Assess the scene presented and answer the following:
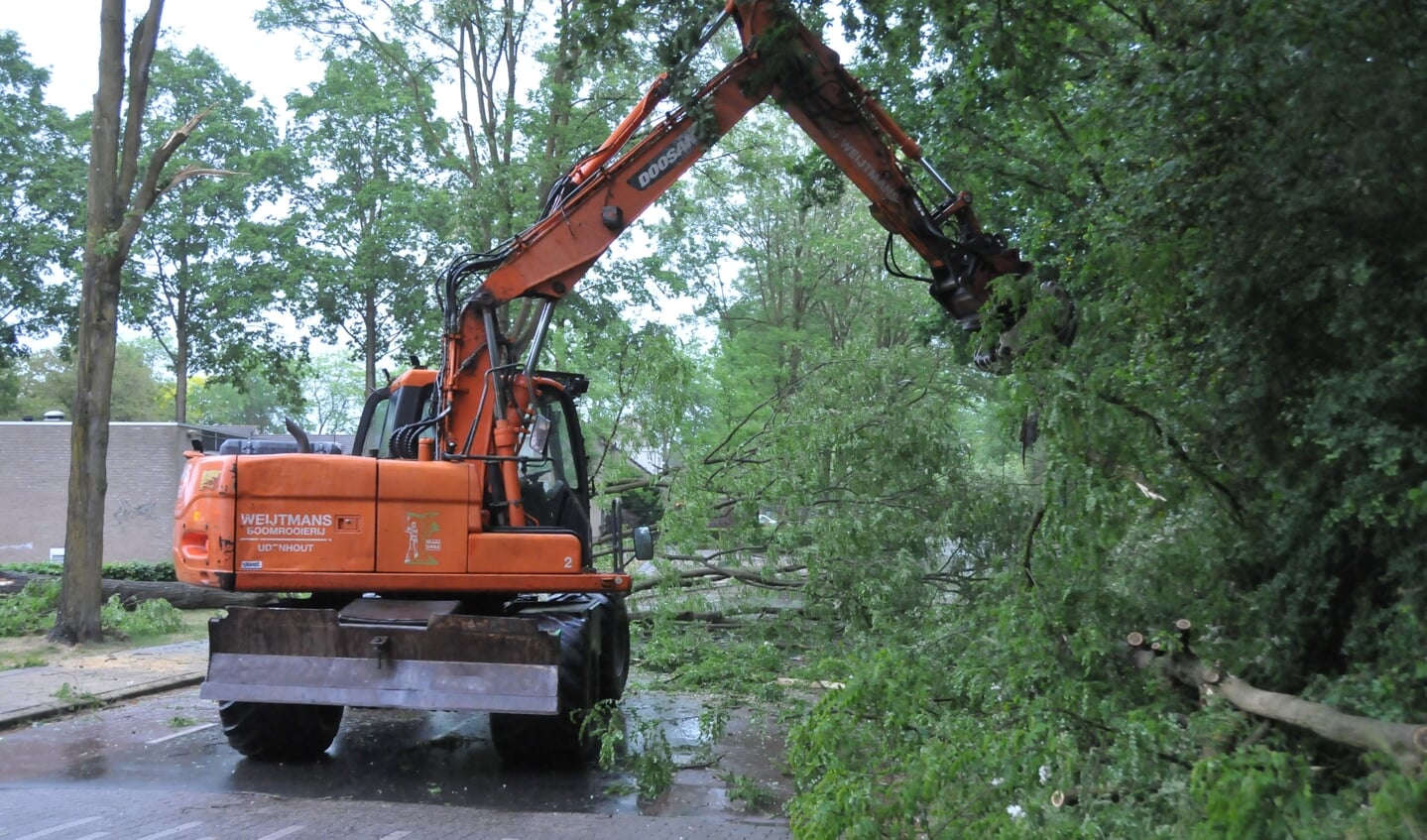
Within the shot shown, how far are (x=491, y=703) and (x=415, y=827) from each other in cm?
98

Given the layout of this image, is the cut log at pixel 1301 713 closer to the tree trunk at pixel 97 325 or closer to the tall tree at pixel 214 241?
the tree trunk at pixel 97 325

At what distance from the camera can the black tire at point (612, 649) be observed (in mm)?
9234

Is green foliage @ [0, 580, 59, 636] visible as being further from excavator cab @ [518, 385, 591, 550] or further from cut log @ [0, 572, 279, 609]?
excavator cab @ [518, 385, 591, 550]

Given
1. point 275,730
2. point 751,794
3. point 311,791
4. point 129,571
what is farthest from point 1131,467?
point 129,571

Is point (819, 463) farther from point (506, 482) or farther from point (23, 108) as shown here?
point (23, 108)

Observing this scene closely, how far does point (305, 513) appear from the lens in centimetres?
789

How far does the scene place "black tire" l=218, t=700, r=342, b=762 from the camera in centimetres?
844

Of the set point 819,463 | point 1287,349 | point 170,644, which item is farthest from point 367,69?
point 1287,349

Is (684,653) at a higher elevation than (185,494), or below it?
below

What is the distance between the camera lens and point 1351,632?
5.24 meters

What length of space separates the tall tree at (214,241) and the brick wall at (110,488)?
2.56m

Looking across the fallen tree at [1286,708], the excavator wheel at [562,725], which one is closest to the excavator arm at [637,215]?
the excavator wheel at [562,725]

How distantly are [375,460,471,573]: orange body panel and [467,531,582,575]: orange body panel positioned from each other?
0.12m

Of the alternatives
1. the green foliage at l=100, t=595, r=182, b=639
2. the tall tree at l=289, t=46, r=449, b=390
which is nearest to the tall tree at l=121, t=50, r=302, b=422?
the tall tree at l=289, t=46, r=449, b=390
